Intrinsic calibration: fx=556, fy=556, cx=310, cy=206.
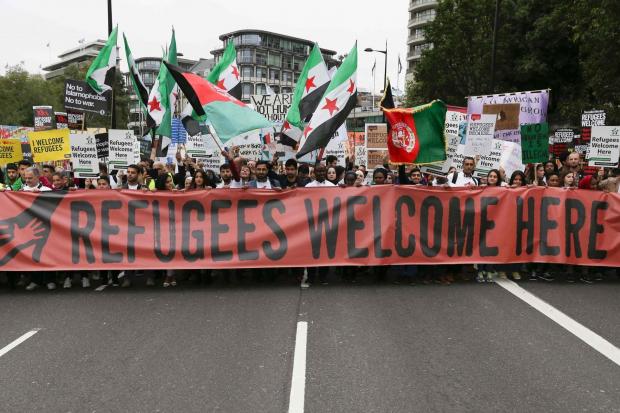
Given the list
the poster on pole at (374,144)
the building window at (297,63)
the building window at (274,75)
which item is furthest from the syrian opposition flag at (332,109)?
the building window at (297,63)

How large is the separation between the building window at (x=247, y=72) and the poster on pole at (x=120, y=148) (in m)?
101

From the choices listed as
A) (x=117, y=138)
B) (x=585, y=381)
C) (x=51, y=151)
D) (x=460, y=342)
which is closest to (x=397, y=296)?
(x=460, y=342)

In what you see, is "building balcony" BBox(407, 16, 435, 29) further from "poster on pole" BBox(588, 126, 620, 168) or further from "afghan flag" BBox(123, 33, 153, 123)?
"poster on pole" BBox(588, 126, 620, 168)

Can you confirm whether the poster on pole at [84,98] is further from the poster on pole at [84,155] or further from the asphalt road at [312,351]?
the asphalt road at [312,351]

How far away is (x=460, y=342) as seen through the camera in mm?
5465

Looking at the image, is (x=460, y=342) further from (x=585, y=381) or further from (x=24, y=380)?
(x=24, y=380)

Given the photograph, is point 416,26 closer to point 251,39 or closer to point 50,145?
point 251,39

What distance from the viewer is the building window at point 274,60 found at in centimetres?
11106

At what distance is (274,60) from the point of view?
112375 mm

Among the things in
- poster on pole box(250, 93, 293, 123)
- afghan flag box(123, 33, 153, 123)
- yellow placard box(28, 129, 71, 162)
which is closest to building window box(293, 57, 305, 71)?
poster on pole box(250, 93, 293, 123)

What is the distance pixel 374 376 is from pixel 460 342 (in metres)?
1.29

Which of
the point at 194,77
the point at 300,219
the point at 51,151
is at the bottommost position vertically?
the point at 300,219

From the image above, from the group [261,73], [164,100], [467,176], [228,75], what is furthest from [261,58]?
[467,176]

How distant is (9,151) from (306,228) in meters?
7.41
